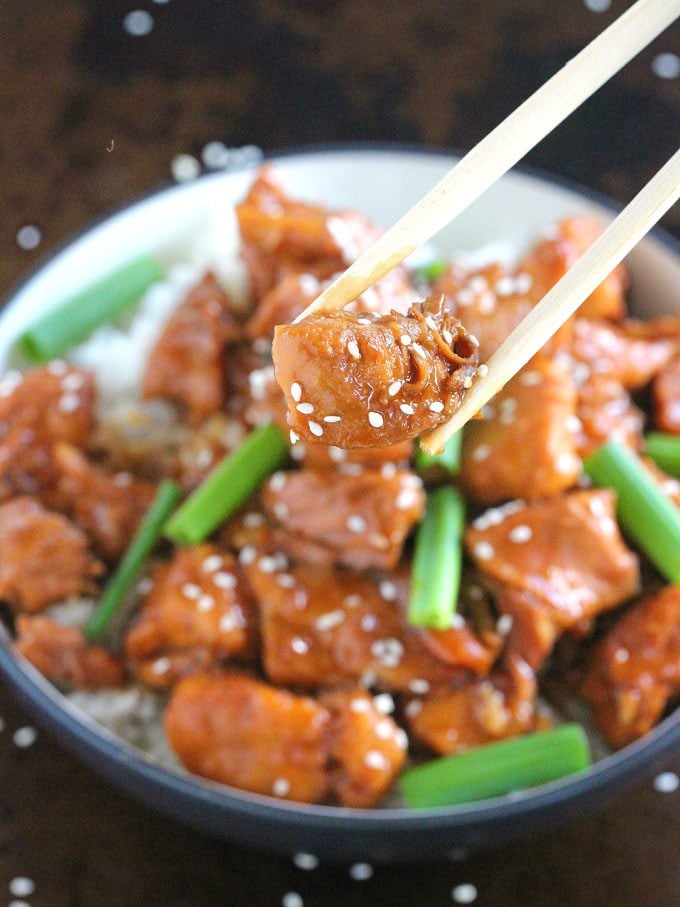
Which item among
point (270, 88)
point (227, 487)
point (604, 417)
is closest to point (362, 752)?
point (227, 487)

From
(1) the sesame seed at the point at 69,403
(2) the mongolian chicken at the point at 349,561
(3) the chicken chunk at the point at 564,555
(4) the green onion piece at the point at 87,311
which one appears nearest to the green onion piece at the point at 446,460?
(2) the mongolian chicken at the point at 349,561

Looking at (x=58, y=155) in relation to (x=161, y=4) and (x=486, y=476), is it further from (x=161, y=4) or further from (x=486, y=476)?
(x=486, y=476)

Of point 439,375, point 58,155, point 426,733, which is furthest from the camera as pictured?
point 58,155

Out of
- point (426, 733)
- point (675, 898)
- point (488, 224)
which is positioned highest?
point (488, 224)

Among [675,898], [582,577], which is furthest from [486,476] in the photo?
[675,898]

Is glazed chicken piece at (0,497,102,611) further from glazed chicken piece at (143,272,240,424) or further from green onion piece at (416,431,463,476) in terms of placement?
green onion piece at (416,431,463,476)

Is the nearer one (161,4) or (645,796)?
(645,796)

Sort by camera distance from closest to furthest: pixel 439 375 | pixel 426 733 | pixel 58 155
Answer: pixel 439 375 < pixel 426 733 < pixel 58 155
